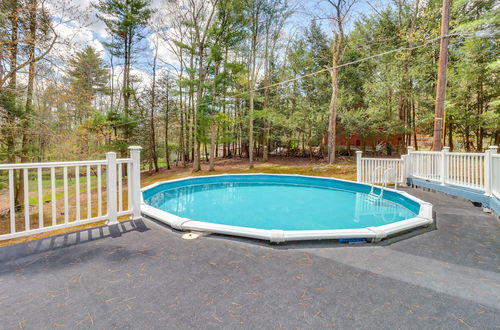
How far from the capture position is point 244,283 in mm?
1847

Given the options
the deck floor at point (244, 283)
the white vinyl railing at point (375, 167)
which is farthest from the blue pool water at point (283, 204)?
the deck floor at point (244, 283)

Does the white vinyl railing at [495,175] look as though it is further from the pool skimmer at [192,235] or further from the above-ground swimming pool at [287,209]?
the pool skimmer at [192,235]

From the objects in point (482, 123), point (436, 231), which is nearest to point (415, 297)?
point (436, 231)

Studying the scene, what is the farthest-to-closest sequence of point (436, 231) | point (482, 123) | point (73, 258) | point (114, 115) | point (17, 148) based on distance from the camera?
point (114, 115) → point (482, 123) → point (17, 148) → point (436, 231) → point (73, 258)

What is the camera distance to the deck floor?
1.47m

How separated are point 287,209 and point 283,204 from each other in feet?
1.48

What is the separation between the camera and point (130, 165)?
3.16 meters

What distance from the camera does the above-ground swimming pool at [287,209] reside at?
2.88 metres

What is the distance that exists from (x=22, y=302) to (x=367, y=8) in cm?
1657

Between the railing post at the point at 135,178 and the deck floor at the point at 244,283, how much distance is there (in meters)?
0.57

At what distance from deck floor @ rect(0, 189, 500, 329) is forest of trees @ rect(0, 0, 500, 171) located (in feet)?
18.3

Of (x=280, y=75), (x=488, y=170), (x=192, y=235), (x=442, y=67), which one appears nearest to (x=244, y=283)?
(x=192, y=235)

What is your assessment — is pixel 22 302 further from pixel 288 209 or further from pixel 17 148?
pixel 17 148

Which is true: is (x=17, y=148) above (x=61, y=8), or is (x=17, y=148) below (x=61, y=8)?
below
